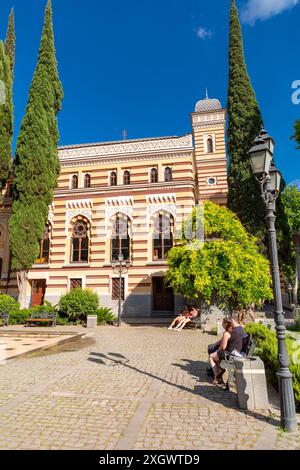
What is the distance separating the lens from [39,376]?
25.5 ft

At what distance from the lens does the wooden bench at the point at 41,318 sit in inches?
732

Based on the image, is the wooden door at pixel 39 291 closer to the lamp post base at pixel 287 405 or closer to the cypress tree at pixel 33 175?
the cypress tree at pixel 33 175

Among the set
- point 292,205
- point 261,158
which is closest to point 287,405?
point 261,158

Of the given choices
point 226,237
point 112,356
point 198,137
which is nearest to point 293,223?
point 198,137

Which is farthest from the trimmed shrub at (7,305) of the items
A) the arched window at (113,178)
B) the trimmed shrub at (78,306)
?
the arched window at (113,178)

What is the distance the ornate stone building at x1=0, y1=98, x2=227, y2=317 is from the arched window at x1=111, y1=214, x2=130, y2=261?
3.2 inches

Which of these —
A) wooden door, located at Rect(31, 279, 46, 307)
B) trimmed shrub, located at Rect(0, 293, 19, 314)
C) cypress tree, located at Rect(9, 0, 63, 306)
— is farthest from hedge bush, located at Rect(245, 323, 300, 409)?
wooden door, located at Rect(31, 279, 46, 307)

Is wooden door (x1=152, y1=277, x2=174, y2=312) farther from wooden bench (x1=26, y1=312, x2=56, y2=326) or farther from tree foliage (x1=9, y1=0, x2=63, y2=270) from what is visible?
tree foliage (x1=9, y1=0, x2=63, y2=270)

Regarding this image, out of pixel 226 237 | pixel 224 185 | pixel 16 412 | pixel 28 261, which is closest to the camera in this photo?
pixel 16 412

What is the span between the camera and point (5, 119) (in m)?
22.6

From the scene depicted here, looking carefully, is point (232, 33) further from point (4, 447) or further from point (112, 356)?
point (4, 447)

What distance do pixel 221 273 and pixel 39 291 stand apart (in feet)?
52.7

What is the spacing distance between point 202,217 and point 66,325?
36.9 ft

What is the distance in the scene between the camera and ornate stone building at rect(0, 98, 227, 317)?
77.5ft
